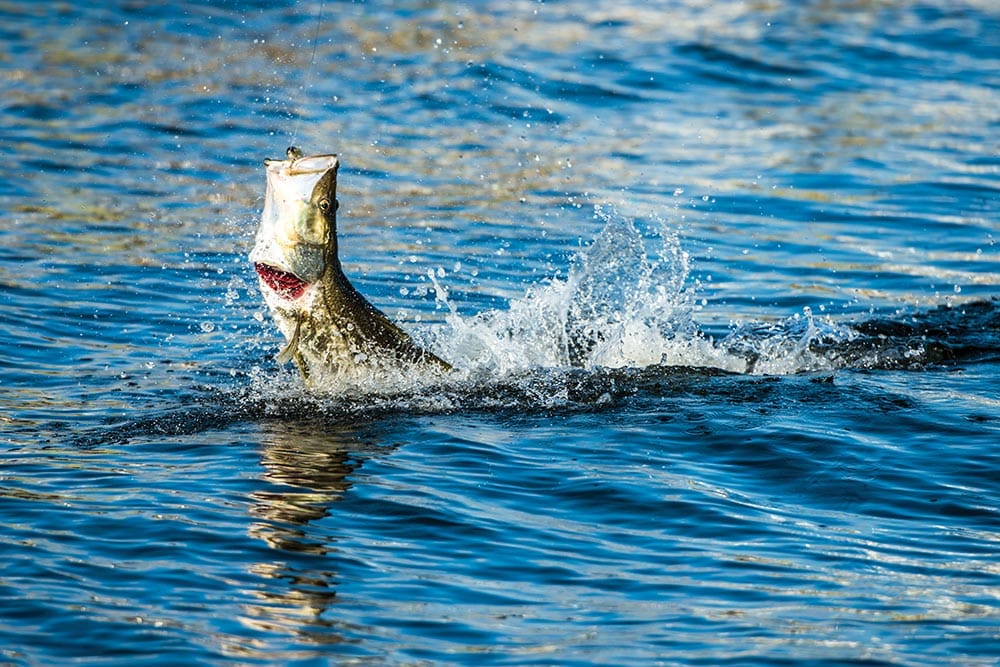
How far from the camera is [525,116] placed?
1652 centimetres

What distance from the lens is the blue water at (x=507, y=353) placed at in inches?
243

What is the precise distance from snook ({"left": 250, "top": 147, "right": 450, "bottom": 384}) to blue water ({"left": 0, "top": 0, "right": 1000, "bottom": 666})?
0.29 metres

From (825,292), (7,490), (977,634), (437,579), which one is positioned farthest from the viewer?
(825,292)

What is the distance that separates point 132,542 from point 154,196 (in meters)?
7.67

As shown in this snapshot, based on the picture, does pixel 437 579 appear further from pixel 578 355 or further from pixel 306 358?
pixel 578 355

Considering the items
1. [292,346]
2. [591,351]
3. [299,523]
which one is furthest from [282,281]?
[591,351]

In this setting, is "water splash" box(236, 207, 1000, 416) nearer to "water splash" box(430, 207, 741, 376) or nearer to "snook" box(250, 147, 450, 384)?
"water splash" box(430, 207, 741, 376)

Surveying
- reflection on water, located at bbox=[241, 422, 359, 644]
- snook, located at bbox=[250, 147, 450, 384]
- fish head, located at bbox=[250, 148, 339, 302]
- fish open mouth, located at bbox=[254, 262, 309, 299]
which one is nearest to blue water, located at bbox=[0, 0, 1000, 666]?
reflection on water, located at bbox=[241, 422, 359, 644]

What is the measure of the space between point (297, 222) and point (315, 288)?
449 millimetres

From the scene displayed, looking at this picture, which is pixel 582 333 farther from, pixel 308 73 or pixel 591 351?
pixel 308 73

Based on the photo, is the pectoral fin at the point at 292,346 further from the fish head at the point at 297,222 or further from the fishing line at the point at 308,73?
the fishing line at the point at 308,73

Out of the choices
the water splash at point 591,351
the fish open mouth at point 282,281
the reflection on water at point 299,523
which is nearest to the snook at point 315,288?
the fish open mouth at point 282,281

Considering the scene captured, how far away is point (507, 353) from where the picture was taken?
9.20 meters

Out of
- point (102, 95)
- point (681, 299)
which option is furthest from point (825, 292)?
point (102, 95)
